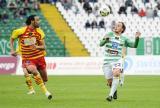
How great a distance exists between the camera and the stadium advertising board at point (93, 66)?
124ft

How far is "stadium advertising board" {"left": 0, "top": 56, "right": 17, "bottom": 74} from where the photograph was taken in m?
38.1

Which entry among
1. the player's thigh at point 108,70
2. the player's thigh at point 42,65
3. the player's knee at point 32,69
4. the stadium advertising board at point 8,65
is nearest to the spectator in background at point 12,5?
the stadium advertising board at point 8,65

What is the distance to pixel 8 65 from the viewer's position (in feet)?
126

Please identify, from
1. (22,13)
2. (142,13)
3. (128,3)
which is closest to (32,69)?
(22,13)

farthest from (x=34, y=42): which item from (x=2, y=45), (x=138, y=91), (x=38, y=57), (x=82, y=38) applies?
(x=82, y=38)

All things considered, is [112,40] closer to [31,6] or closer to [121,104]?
[121,104]

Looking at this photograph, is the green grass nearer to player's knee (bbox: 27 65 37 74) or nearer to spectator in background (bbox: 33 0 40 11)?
player's knee (bbox: 27 65 37 74)

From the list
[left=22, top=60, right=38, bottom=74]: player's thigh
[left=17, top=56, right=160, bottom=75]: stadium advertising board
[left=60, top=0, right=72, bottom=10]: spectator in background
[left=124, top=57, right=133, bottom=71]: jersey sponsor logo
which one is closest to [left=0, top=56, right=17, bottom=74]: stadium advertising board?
[left=17, top=56, right=160, bottom=75]: stadium advertising board

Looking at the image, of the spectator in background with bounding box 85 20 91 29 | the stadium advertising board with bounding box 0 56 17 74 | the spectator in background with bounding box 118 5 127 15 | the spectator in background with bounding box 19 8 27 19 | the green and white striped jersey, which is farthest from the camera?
the spectator in background with bounding box 118 5 127 15

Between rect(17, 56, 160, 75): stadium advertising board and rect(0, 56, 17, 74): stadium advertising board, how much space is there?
40cm

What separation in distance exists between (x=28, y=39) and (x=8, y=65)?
59.1 ft

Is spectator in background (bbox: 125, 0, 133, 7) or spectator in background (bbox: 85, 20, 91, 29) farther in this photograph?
spectator in background (bbox: 125, 0, 133, 7)

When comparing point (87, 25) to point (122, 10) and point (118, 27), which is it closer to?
point (122, 10)

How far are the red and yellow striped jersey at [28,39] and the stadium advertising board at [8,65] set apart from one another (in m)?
17.1
